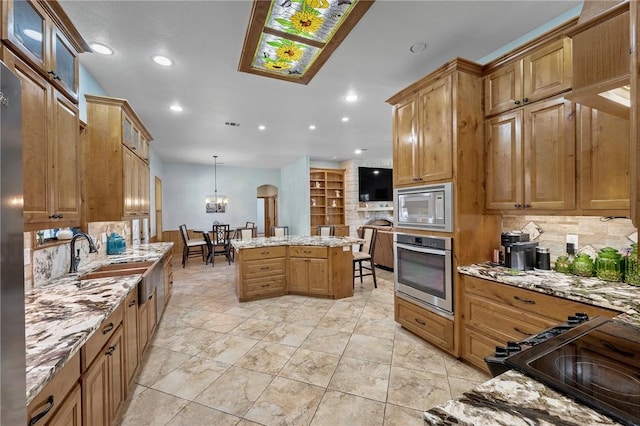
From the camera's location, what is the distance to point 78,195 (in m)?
1.81

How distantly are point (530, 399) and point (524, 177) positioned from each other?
1.95 metres

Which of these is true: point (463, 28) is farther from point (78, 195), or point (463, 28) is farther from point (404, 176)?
point (78, 195)

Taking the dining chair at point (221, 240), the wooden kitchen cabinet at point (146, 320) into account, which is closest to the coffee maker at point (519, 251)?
the wooden kitchen cabinet at point (146, 320)

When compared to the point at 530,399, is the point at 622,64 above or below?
above

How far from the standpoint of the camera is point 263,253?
4062mm

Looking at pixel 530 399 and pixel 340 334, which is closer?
pixel 530 399

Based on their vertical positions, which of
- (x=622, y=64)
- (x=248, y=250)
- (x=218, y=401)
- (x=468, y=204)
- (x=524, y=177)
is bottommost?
(x=218, y=401)

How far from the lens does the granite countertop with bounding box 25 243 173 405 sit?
913 millimetres

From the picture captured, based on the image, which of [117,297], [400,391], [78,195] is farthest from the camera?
[400,391]

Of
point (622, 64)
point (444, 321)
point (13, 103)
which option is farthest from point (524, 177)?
point (13, 103)

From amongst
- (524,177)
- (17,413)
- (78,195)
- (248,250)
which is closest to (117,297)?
(78,195)

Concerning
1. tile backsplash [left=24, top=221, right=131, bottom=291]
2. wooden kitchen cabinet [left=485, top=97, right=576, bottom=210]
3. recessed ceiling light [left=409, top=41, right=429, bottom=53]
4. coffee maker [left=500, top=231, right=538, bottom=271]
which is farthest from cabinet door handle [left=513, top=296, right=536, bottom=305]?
tile backsplash [left=24, top=221, right=131, bottom=291]

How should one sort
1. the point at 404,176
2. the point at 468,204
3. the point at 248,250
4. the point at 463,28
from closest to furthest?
the point at 463,28 → the point at 468,204 → the point at 404,176 → the point at 248,250

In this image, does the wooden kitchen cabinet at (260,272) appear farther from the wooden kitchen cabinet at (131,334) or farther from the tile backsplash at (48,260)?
the wooden kitchen cabinet at (131,334)
